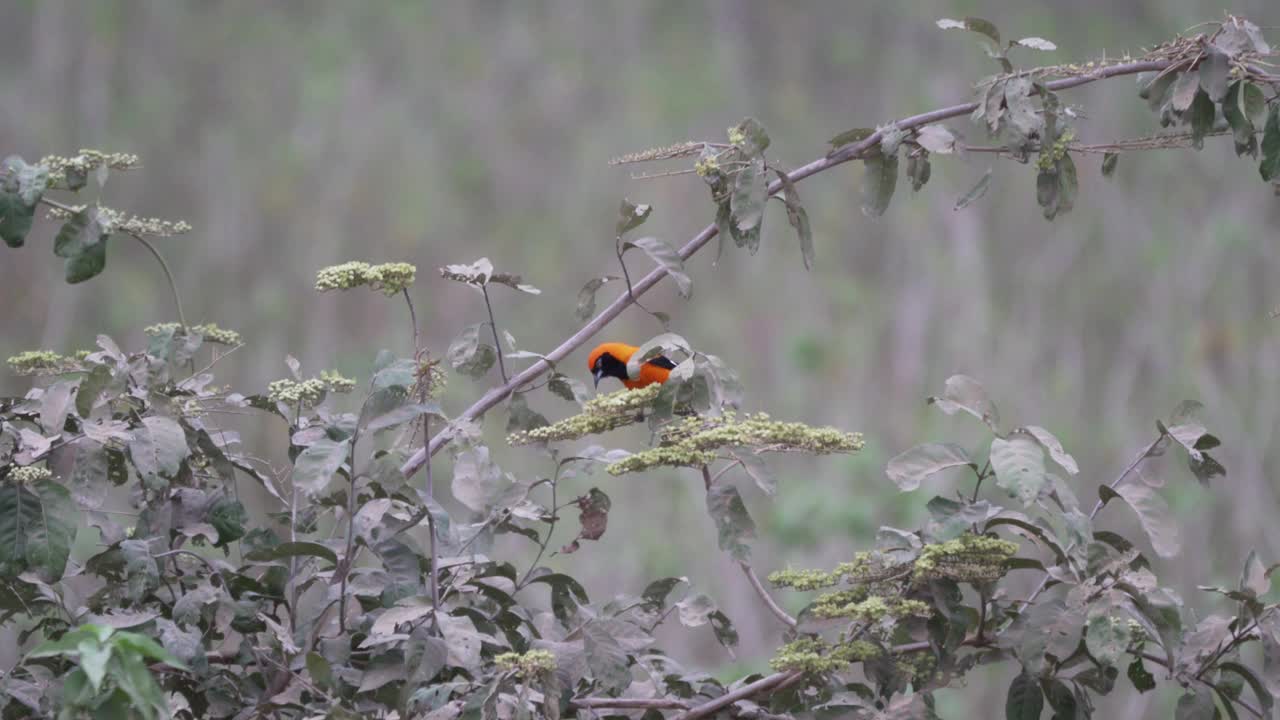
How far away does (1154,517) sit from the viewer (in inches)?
66.5

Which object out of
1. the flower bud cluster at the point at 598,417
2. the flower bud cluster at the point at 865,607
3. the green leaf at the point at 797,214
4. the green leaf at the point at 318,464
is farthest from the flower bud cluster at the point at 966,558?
the green leaf at the point at 318,464

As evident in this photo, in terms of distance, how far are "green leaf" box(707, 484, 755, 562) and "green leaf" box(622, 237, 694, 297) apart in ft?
1.30

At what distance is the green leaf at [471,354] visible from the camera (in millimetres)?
2023

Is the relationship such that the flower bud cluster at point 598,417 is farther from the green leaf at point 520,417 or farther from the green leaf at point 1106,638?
the green leaf at point 1106,638

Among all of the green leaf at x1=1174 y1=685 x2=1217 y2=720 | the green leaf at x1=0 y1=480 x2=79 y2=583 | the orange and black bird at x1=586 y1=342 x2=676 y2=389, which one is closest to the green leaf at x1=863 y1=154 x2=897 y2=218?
the green leaf at x1=1174 y1=685 x2=1217 y2=720

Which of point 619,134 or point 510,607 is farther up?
point 619,134

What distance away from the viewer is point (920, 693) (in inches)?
68.4

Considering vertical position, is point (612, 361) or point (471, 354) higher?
point (471, 354)

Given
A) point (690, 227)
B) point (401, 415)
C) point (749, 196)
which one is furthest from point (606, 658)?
point (690, 227)

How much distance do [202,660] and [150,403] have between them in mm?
374

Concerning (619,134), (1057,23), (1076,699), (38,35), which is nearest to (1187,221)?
(1057,23)

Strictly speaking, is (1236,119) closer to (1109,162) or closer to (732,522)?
(1109,162)

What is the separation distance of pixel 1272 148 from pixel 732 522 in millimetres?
1135

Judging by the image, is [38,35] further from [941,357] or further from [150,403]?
[150,403]
